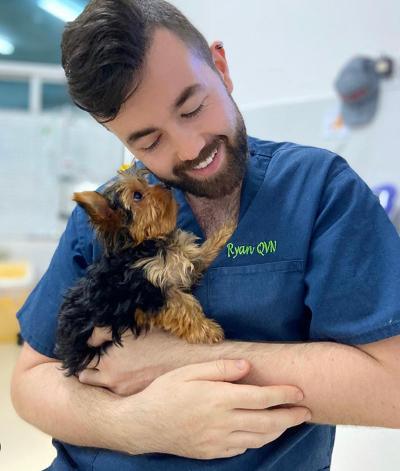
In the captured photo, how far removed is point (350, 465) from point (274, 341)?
2.49 feet

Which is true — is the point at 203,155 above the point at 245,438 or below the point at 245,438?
above

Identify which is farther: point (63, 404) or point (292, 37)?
point (292, 37)

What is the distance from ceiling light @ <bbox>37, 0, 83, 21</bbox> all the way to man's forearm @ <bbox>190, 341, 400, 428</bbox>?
2.68 m

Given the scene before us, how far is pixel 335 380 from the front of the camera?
2.66 feet

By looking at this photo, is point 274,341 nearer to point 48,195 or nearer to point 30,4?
point 48,195

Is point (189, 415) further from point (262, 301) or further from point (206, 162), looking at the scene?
point (206, 162)

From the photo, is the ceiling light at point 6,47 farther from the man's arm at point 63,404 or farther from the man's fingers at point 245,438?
the man's fingers at point 245,438

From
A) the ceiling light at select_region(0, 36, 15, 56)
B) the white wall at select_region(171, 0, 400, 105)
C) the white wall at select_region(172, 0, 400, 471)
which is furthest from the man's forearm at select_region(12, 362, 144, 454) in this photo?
the ceiling light at select_region(0, 36, 15, 56)

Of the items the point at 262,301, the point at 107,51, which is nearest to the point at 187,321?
the point at 262,301

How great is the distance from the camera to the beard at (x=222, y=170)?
1.00 m

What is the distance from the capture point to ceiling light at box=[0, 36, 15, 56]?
2944 mm

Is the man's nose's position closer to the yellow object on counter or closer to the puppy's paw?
the puppy's paw

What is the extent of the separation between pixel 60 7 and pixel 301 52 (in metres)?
1.67

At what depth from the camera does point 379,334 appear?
0.81m
